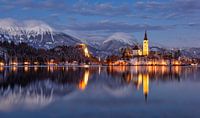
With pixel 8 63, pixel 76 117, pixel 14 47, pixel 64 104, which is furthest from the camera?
pixel 14 47

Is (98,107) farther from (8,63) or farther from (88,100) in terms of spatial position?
(8,63)

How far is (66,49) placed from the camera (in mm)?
192875

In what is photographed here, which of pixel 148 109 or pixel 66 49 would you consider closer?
pixel 148 109

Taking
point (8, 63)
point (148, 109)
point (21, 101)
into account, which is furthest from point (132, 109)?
point (8, 63)

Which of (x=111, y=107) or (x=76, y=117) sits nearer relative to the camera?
(x=76, y=117)

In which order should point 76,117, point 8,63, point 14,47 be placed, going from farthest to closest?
point 14,47
point 8,63
point 76,117

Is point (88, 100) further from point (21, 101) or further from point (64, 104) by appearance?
point (21, 101)

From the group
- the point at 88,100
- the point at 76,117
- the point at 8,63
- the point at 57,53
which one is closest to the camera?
the point at 76,117

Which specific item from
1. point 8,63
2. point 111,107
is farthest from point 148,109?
point 8,63

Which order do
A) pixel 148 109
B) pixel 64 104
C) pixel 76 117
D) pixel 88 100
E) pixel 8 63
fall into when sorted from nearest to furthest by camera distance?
pixel 76 117
pixel 148 109
pixel 64 104
pixel 88 100
pixel 8 63

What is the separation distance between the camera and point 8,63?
150m

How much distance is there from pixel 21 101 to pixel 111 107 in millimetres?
6004

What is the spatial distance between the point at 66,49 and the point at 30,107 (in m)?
175

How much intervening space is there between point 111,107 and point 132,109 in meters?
1.37
